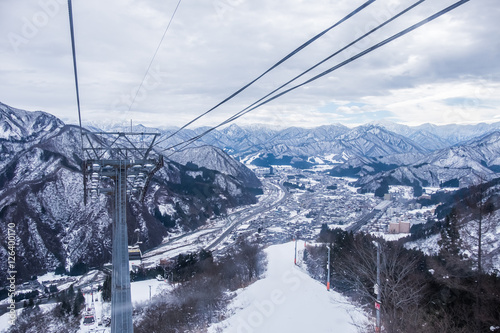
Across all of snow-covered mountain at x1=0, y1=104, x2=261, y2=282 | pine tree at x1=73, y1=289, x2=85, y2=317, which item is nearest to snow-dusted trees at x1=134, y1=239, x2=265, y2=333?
pine tree at x1=73, y1=289, x2=85, y2=317

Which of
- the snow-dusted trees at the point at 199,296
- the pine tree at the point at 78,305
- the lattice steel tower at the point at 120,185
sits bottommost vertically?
the pine tree at the point at 78,305

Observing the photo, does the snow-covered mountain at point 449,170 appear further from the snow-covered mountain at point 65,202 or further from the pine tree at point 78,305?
the pine tree at point 78,305

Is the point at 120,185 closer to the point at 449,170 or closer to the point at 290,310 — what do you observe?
the point at 290,310

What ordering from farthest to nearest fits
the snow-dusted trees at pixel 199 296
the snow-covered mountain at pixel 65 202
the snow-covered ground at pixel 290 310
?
the snow-covered mountain at pixel 65 202
the snow-dusted trees at pixel 199 296
the snow-covered ground at pixel 290 310

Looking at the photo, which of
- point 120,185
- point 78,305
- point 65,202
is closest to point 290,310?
point 120,185

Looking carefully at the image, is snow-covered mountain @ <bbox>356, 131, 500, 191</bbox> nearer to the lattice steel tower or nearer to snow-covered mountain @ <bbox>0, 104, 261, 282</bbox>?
snow-covered mountain @ <bbox>0, 104, 261, 282</bbox>

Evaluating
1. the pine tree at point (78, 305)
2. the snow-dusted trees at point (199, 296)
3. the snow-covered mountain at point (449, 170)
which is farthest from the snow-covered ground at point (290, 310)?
the snow-covered mountain at point (449, 170)

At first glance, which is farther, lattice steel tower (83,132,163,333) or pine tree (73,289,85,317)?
pine tree (73,289,85,317)
